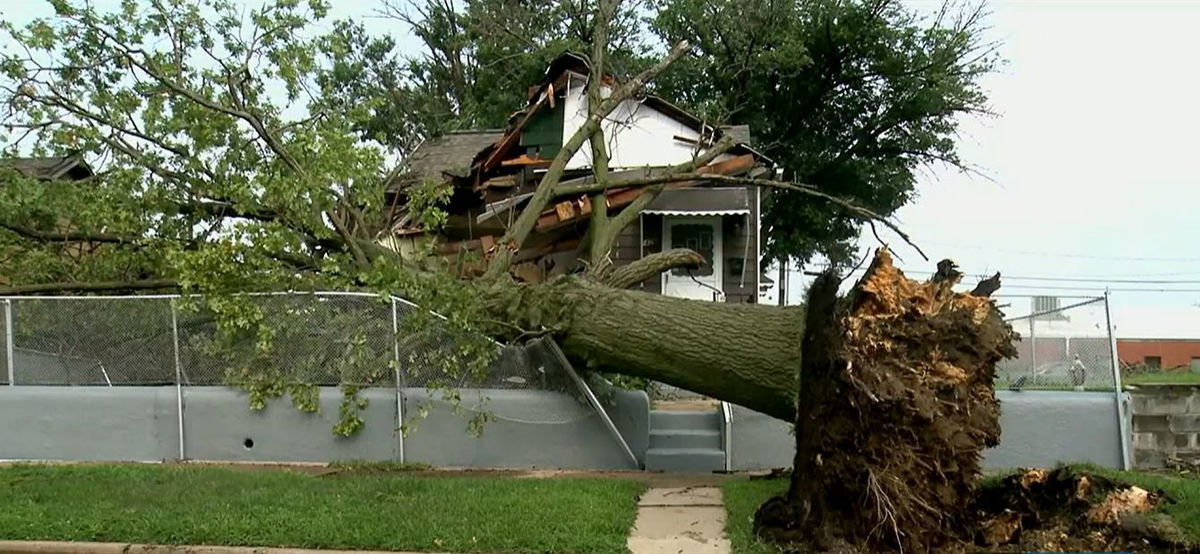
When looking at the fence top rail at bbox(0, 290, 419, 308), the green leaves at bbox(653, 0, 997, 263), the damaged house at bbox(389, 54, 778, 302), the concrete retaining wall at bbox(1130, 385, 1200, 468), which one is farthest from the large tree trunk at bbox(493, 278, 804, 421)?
the green leaves at bbox(653, 0, 997, 263)

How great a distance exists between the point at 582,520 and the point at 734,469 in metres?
3.38

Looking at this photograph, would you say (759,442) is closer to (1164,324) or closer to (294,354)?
(294,354)

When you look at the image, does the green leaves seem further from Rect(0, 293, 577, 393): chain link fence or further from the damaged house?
Rect(0, 293, 577, 393): chain link fence

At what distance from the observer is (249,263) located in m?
9.20

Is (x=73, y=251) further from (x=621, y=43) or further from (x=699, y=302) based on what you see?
(x=621, y=43)

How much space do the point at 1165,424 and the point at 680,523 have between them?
5.60m

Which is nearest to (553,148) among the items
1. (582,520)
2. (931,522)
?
(582,520)

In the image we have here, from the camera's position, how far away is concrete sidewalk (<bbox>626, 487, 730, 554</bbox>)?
621cm

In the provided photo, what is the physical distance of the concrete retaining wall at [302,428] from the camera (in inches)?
367

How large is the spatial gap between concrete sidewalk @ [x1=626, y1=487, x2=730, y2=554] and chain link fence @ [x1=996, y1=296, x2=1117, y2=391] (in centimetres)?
397

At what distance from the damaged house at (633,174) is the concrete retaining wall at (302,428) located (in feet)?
19.2

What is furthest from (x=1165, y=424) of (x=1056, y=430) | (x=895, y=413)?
(x=895, y=413)

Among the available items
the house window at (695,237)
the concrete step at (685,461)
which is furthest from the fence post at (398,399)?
the house window at (695,237)

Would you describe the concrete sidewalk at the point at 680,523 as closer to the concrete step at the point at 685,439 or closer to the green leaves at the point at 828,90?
the concrete step at the point at 685,439
